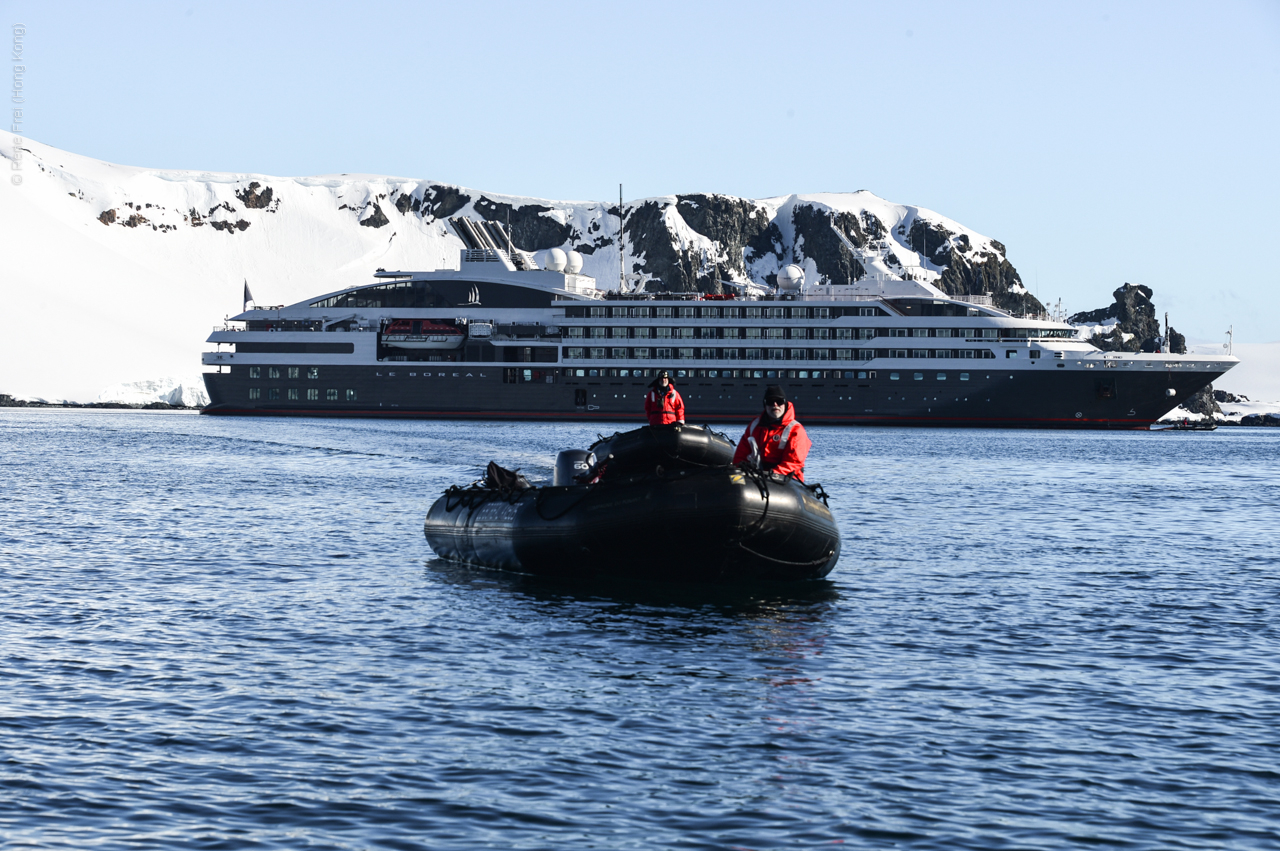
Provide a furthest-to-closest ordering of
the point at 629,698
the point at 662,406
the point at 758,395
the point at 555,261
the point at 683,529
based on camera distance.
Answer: the point at 555,261, the point at 758,395, the point at 662,406, the point at 683,529, the point at 629,698

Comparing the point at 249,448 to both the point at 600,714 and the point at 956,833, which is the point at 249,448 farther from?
the point at 956,833

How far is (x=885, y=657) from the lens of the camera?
49.5 ft

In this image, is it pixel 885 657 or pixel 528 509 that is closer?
pixel 885 657

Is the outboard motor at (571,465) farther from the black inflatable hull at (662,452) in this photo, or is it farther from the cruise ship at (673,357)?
the cruise ship at (673,357)

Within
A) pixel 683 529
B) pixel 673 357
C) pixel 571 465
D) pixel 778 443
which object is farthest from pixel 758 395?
pixel 683 529

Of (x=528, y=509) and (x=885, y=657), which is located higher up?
(x=528, y=509)

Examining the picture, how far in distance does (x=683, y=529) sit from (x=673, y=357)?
83868mm

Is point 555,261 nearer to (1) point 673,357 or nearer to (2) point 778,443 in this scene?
(1) point 673,357

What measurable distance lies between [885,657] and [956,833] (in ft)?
20.6

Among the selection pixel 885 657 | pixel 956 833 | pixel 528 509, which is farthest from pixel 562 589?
pixel 956 833

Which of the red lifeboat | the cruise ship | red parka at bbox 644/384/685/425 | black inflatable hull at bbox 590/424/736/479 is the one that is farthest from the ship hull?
black inflatable hull at bbox 590/424/736/479

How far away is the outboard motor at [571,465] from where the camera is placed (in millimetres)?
23266

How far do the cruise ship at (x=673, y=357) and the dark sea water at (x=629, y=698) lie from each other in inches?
2718

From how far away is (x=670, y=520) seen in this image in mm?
18781
